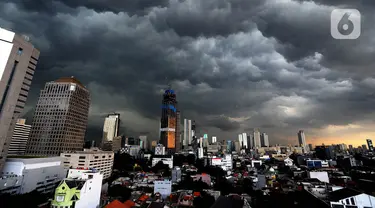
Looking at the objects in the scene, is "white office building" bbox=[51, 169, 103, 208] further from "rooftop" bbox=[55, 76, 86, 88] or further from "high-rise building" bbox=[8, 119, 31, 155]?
"high-rise building" bbox=[8, 119, 31, 155]

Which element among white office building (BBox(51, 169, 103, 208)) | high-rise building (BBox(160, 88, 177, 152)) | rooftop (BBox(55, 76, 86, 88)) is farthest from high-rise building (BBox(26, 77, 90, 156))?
high-rise building (BBox(160, 88, 177, 152))

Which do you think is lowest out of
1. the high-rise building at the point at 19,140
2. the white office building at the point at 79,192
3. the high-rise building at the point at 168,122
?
the white office building at the point at 79,192

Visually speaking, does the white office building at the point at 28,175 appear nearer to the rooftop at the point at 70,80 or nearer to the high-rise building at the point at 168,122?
the rooftop at the point at 70,80

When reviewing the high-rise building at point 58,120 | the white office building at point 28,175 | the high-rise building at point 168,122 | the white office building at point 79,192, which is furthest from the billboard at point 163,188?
the high-rise building at point 168,122

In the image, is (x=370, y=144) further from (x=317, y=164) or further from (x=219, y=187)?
(x=219, y=187)

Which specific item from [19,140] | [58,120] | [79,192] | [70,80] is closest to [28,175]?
[79,192]

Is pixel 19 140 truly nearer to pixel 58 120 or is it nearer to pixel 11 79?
pixel 58 120

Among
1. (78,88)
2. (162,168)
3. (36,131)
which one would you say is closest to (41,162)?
(36,131)
